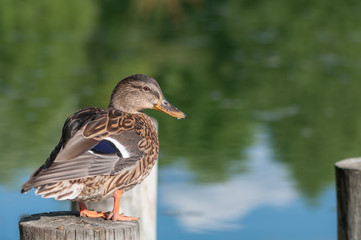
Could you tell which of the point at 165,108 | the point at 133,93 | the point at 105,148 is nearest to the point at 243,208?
the point at 165,108

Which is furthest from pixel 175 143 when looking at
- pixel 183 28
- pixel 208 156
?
pixel 183 28

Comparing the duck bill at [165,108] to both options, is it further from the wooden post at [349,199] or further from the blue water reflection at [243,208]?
the blue water reflection at [243,208]

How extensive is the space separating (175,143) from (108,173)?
755 centimetres

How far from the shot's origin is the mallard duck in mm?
3578

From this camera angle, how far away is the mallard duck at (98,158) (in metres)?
3.58

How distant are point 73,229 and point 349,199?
2061mm

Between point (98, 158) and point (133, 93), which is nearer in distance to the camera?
point (98, 158)

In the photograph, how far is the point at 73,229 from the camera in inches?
142

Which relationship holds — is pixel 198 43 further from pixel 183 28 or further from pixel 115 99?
pixel 115 99

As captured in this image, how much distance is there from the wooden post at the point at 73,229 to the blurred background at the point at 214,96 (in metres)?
4.35

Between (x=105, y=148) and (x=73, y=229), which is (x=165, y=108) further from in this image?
(x=73, y=229)

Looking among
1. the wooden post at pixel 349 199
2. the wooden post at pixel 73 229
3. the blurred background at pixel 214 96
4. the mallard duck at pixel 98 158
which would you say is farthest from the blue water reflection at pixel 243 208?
the wooden post at pixel 73 229

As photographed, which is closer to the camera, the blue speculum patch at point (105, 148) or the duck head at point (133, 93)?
the blue speculum patch at point (105, 148)

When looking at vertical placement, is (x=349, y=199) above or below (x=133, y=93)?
below
